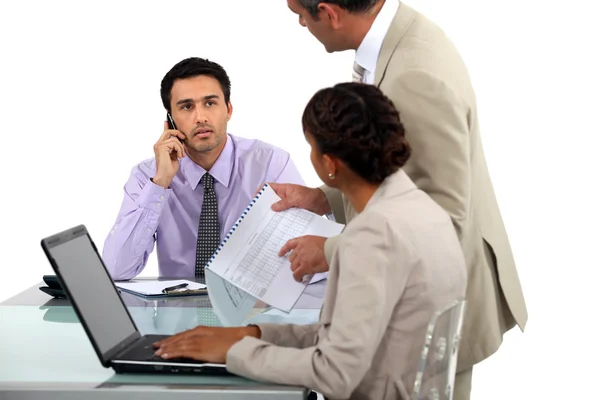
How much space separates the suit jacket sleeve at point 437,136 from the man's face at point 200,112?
51.3 inches

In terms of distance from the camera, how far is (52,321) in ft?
8.14

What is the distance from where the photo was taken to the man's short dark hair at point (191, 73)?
3.40 meters

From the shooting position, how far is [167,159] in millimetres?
3256

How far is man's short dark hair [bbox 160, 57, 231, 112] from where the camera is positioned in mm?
3399

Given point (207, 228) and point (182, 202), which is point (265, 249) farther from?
point (182, 202)

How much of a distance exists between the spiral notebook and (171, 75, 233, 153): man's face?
31.7 inches

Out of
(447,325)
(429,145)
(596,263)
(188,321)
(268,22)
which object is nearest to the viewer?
(447,325)

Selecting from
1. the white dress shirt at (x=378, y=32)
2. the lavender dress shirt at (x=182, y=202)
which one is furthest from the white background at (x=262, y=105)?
the white dress shirt at (x=378, y=32)

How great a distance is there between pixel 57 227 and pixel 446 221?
11.0 ft

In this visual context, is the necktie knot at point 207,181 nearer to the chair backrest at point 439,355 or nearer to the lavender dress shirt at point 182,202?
the lavender dress shirt at point 182,202

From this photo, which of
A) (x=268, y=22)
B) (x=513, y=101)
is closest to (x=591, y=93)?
(x=513, y=101)

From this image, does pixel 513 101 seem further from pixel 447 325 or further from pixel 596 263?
pixel 447 325

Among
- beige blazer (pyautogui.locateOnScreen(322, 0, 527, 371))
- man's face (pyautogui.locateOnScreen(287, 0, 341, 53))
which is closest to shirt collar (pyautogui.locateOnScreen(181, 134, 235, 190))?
beige blazer (pyautogui.locateOnScreen(322, 0, 527, 371))

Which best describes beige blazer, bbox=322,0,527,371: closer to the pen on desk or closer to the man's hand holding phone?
the pen on desk
